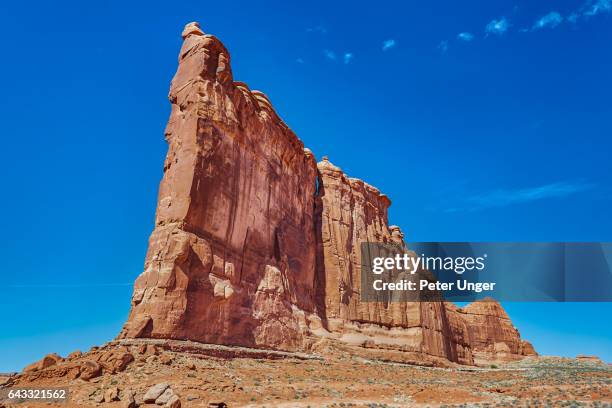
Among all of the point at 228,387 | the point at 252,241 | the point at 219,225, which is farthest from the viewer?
the point at 252,241

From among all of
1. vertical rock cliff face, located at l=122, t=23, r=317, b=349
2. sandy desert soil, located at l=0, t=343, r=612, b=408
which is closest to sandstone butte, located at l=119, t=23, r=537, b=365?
vertical rock cliff face, located at l=122, t=23, r=317, b=349

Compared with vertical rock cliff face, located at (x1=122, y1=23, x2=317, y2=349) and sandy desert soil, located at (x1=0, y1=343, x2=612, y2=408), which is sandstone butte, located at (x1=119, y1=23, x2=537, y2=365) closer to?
vertical rock cliff face, located at (x1=122, y1=23, x2=317, y2=349)

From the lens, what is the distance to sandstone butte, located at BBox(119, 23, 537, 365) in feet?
89.8

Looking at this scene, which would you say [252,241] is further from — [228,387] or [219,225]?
[228,387]

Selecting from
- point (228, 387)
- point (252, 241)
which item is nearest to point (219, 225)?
point (252, 241)

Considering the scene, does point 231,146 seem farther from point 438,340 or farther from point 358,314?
point 438,340

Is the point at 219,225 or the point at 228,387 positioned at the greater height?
the point at 219,225

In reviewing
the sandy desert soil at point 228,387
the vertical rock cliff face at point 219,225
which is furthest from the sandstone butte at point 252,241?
the sandy desert soil at point 228,387

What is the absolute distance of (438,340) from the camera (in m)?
54.4

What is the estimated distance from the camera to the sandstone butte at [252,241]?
27.4 m

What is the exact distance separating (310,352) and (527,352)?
6912 centimetres

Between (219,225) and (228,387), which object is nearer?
(228,387)

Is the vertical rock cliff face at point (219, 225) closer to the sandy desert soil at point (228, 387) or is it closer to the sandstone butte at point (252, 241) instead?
the sandstone butte at point (252, 241)

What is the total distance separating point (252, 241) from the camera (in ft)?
115
